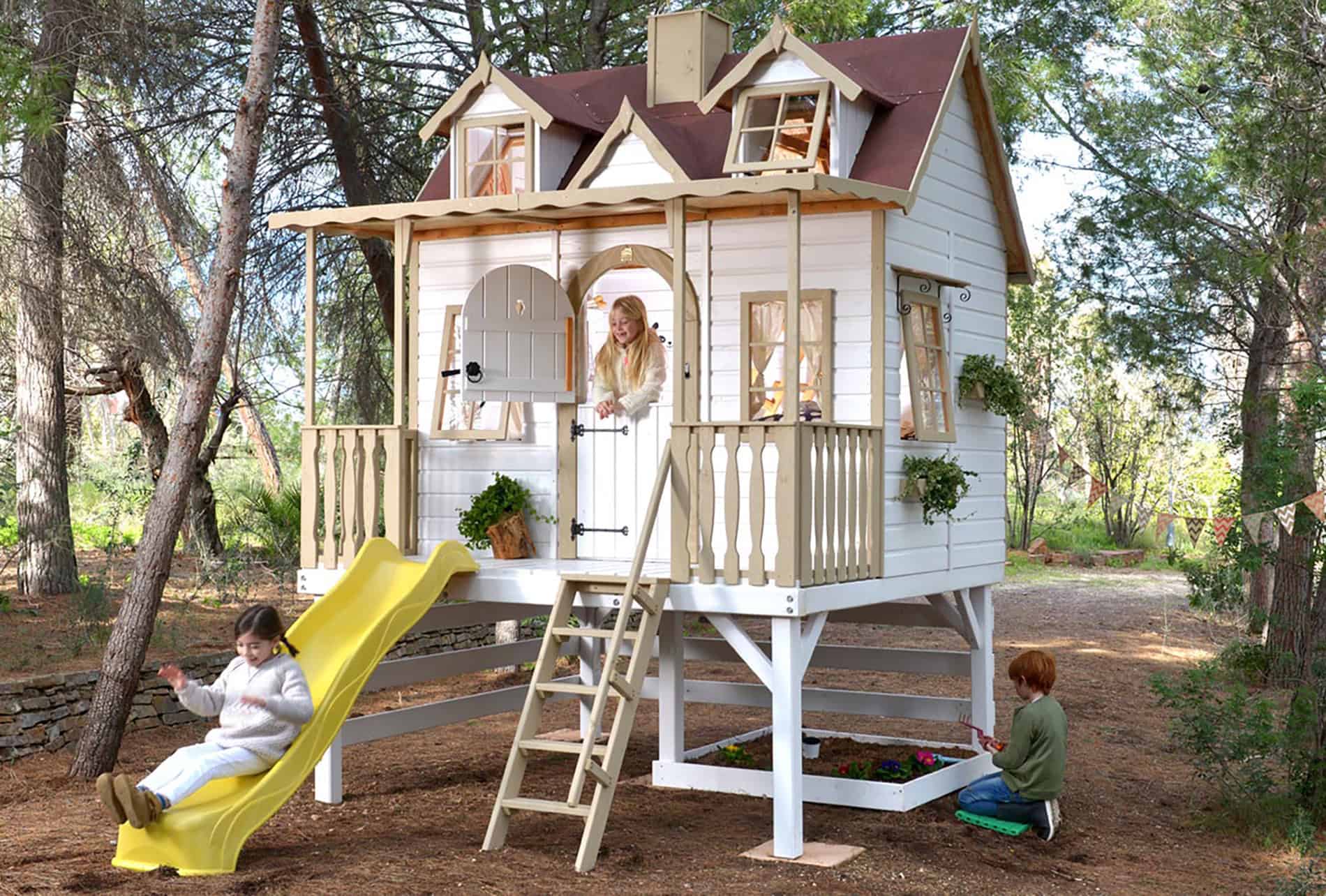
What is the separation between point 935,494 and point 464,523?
10.4 feet

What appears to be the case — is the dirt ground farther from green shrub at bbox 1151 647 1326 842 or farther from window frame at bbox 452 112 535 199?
window frame at bbox 452 112 535 199

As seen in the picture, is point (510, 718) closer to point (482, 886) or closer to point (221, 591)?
point (221, 591)

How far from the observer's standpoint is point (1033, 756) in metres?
9.23

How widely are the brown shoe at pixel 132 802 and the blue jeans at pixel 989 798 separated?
16.4 ft

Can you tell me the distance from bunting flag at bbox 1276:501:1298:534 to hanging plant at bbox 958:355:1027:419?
192 centimetres

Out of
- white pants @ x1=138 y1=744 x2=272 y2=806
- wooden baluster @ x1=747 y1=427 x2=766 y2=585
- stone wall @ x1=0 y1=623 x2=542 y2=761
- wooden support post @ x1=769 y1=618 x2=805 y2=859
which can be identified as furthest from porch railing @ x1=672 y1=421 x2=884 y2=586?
stone wall @ x1=0 y1=623 x2=542 y2=761

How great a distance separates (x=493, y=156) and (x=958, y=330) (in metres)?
3.53

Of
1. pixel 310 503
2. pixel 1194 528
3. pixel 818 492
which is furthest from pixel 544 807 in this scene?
pixel 1194 528

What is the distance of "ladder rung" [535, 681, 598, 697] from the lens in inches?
319

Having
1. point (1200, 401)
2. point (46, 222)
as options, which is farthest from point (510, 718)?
point (1200, 401)

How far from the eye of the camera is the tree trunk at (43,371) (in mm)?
13461

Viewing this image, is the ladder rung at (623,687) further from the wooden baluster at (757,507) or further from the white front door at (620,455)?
the white front door at (620,455)

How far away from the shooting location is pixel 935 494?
31.6ft

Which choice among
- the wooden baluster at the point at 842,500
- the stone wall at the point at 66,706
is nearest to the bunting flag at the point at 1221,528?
the wooden baluster at the point at 842,500
